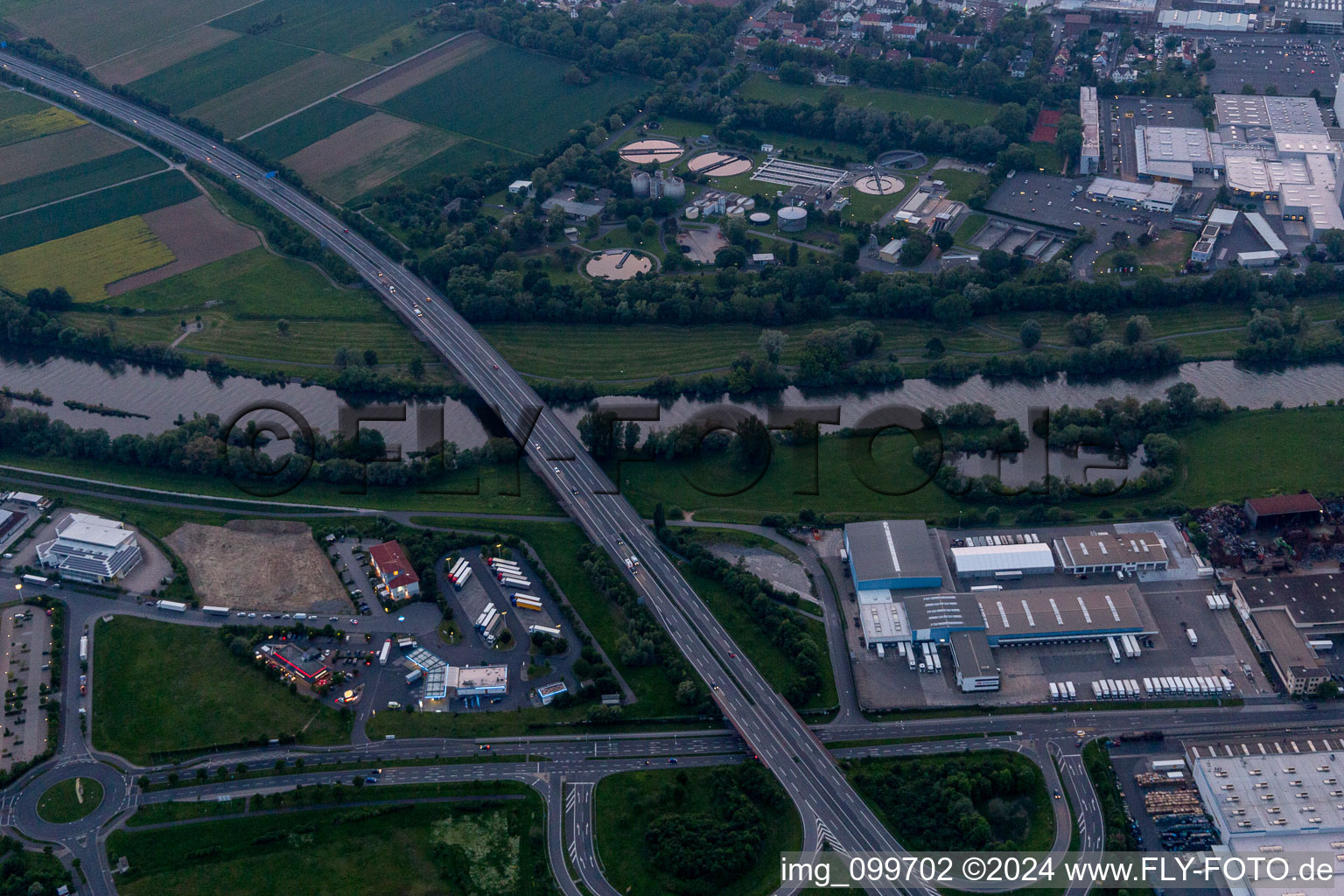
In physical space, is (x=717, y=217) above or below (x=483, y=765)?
above

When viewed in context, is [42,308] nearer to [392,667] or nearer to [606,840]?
[392,667]

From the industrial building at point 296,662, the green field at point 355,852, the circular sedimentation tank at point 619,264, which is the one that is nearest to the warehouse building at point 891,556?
the green field at point 355,852

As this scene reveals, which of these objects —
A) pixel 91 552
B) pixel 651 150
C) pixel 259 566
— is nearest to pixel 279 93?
pixel 651 150

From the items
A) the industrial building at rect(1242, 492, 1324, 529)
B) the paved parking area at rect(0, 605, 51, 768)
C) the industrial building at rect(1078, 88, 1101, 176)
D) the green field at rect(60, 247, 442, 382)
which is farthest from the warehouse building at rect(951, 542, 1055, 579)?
the industrial building at rect(1078, 88, 1101, 176)

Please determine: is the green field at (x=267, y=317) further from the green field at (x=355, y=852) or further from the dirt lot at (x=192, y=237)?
the green field at (x=355, y=852)

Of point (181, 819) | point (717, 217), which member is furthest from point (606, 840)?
point (717, 217)

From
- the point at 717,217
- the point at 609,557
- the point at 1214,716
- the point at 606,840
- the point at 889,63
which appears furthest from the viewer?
the point at 889,63
